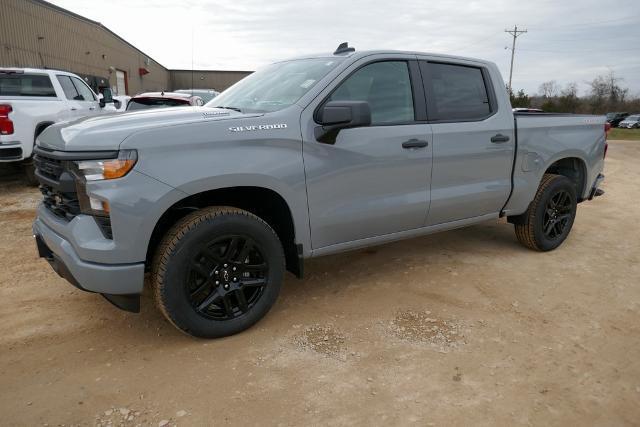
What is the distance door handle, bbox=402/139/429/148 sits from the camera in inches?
143

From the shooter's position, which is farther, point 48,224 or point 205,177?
point 48,224

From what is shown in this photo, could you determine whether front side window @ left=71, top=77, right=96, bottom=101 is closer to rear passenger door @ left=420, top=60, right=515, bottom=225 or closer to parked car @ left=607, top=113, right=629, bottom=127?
rear passenger door @ left=420, top=60, right=515, bottom=225

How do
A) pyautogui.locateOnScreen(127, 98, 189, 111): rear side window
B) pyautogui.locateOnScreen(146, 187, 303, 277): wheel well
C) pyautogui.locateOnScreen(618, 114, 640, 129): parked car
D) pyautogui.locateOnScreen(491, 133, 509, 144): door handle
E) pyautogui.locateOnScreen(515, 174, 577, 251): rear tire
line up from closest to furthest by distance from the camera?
pyautogui.locateOnScreen(146, 187, 303, 277): wheel well < pyautogui.locateOnScreen(491, 133, 509, 144): door handle < pyautogui.locateOnScreen(515, 174, 577, 251): rear tire < pyautogui.locateOnScreen(127, 98, 189, 111): rear side window < pyautogui.locateOnScreen(618, 114, 640, 129): parked car

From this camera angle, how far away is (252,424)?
2.34 meters

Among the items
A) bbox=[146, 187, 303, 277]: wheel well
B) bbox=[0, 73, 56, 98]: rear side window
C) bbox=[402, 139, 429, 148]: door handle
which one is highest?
bbox=[0, 73, 56, 98]: rear side window

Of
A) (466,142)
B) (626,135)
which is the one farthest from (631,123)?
(466,142)

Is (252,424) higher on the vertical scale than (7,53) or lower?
lower

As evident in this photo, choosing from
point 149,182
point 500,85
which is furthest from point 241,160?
point 500,85

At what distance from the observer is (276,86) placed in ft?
12.2

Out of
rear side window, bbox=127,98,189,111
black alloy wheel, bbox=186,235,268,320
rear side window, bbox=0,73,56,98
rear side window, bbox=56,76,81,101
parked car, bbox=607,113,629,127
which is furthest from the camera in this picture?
parked car, bbox=607,113,629,127

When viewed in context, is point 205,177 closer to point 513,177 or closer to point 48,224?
point 48,224

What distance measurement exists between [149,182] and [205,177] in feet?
1.04

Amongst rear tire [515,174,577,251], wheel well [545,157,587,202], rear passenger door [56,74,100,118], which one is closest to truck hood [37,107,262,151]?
rear tire [515,174,577,251]

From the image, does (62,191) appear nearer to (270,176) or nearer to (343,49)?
(270,176)
